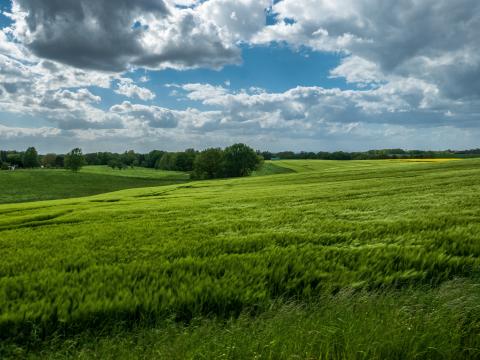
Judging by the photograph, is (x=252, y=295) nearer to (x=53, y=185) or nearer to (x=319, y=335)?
(x=319, y=335)

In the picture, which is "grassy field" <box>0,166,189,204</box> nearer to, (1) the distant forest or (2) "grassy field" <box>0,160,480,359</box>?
(1) the distant forest

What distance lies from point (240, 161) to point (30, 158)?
10924cm

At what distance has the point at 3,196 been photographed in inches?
2603

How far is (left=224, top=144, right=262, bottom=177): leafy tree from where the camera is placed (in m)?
103

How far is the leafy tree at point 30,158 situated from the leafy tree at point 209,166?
310ft

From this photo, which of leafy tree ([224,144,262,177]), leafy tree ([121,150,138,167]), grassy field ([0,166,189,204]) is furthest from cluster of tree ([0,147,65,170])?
leafy tree ([224,144,262,177])

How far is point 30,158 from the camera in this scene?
14912cm

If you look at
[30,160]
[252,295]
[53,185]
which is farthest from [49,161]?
[252,295]

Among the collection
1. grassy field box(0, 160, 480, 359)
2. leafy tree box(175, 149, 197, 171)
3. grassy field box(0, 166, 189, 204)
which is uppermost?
leafy tree box(175, 149, 197, 171)

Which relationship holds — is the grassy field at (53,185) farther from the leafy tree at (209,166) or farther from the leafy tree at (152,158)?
the leafy tree at (152,158)

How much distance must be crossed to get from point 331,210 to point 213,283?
1099 cm

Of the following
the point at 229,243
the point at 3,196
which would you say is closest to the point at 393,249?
the point at 229,243

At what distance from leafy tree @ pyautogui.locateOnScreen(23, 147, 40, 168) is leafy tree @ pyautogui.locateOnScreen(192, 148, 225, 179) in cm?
9434

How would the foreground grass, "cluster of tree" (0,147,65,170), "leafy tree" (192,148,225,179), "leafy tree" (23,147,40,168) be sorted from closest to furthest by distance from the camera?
the foreground grass, "leafy tree" (192,148,225,179), "leafy tree" (23,147,40,168), "cluster of tree" (0,147,65,170)
